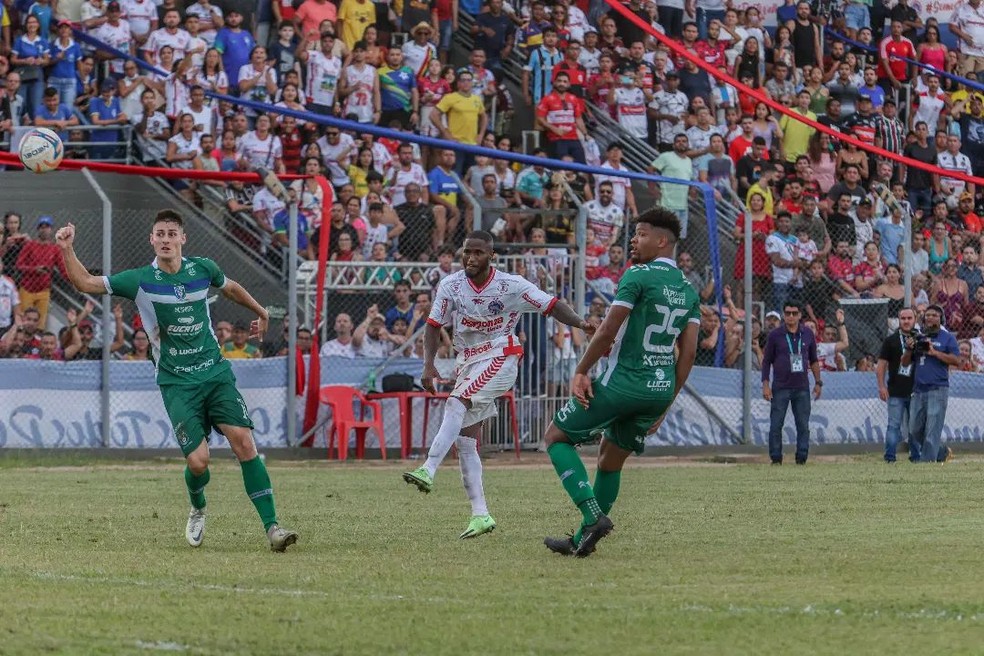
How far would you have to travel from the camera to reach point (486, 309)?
12016 millimetres

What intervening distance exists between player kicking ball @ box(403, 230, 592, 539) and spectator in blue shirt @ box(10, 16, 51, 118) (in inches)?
475

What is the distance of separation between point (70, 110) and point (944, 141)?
51.3 feet

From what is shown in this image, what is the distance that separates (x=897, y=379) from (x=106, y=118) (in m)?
11.1

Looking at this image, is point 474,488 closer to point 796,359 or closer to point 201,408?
point 201,408

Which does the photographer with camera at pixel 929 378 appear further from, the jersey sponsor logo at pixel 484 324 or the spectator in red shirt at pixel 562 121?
the jersey sponsor logo at pixel 484 324

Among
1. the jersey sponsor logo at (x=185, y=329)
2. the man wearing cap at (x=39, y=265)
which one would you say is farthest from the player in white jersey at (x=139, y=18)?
the jersey sponsor logo at (x=185, y=329)

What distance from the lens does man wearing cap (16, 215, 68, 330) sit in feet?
66.0

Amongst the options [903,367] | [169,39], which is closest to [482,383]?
[903,367]

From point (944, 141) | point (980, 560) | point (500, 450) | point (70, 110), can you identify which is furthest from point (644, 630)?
point (944, 141)

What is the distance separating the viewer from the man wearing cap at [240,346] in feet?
71.0

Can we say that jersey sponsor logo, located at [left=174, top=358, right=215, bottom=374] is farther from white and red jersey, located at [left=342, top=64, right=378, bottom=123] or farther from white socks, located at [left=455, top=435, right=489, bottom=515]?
white and red jersey, located at [left=342, top=64, right=378, bottom=123]

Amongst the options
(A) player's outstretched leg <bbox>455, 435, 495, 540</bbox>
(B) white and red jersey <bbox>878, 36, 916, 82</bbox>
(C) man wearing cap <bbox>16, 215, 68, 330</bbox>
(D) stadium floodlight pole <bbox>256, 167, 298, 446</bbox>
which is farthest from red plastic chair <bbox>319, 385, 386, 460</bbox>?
(B) white and red jersey <bbox>878, 36, 916, 82</bbox>

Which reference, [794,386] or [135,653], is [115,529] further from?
[794,386]

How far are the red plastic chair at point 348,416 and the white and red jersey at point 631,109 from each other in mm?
7608
